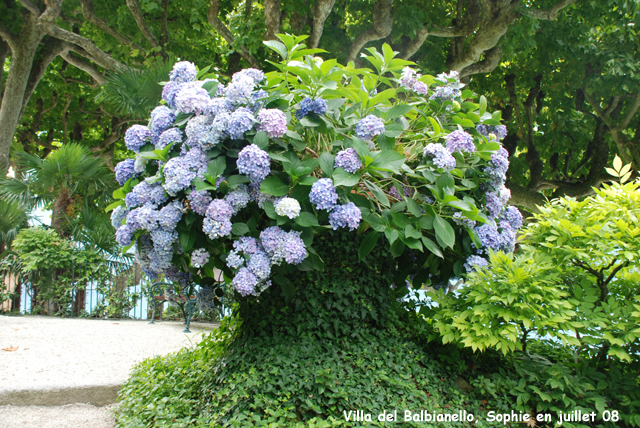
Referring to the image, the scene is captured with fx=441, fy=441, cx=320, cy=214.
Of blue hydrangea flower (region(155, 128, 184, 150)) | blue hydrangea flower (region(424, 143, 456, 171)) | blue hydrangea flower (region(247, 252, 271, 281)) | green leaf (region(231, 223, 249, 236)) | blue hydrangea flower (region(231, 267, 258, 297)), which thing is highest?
blue hydrangea flower (region(155, 128, 184, 150))

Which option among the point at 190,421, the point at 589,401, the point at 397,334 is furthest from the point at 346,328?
the point at 589,401

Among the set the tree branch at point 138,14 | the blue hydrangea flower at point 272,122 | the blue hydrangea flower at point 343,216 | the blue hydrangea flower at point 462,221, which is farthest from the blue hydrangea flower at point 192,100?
the tree branch at point 138,14

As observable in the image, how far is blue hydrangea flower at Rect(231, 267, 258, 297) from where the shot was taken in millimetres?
2443

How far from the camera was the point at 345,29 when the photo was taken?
995 cm

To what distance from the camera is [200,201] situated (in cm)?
251

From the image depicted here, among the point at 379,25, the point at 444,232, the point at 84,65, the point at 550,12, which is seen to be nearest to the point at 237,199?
the point at 444,232

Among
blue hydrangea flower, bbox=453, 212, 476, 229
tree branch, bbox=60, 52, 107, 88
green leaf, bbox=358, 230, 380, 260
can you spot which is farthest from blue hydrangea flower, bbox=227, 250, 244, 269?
tree branch, bbox=60, 52, 107, 88

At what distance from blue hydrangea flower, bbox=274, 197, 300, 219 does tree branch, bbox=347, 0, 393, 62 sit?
20.9 feet

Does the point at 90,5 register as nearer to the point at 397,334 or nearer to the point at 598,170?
the point at 397,334

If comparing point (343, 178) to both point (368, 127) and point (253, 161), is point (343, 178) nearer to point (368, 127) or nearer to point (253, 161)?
point (368, 127)

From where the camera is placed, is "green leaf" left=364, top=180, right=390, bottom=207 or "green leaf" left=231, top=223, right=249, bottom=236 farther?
"green leaf" left=364, top=180, right=390, bottom=207

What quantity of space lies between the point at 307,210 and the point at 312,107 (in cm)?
62

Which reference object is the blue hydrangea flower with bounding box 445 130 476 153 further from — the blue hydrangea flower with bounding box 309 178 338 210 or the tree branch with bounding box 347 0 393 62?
the tree branch with bounding box 347 0 393 62

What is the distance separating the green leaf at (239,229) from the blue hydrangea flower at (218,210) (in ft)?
0.41
